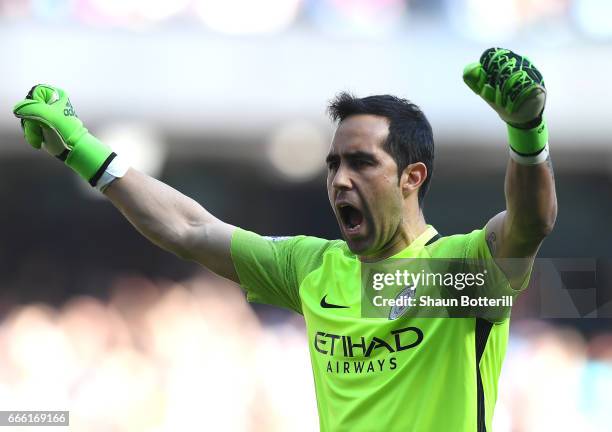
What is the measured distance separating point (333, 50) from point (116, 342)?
465cm

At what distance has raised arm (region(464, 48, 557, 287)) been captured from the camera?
2723 mm

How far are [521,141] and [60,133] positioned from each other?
182 cm

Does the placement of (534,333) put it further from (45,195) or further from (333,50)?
(45,195)

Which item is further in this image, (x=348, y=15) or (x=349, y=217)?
(x=348, y=15)

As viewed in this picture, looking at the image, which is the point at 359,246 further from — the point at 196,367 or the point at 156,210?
the point at 196,367

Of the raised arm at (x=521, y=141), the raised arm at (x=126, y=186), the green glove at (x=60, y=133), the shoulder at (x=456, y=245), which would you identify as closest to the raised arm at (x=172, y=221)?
the raised arm at (x=126, y=186)

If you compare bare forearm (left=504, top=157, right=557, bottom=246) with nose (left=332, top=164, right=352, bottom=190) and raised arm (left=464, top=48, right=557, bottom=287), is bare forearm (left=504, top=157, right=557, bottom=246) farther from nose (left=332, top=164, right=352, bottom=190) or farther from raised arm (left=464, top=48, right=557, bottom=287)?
nose (left=332, top=164, right=352, bottom=190)

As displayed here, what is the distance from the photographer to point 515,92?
2703 mm

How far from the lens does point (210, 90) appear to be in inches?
475

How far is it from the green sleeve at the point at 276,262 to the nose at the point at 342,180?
0.36m

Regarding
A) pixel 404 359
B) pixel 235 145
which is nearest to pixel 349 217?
pixel 404 359

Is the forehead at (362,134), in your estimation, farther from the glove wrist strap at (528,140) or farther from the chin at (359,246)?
the glove wrist strap at (528,140)

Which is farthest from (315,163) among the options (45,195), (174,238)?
(174,238)

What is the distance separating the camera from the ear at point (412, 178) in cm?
352
